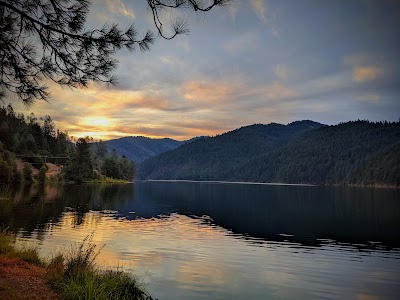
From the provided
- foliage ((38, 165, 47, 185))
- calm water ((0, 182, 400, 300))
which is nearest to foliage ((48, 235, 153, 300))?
Result: calm water ((0, 182, 400, 300))

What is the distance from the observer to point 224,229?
4531 centimetres

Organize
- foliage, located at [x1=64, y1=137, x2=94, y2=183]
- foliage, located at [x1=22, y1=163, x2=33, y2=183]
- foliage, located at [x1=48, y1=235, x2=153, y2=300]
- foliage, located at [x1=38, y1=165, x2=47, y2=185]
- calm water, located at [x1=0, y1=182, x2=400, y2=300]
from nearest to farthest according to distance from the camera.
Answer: foliage, located at [x1=48, y1=235, x2=153, y2=300] < calm water, located at [x1=0, y1=182, x2=400, y2=300] < foliage, located at [x1=22, y1=163, x2=33, y2=183] < foliage, located at [x1=38, y1=165, x2=47, y2=185] < foliage, located at [x1=64, y1=137, x2=94, y2=183]

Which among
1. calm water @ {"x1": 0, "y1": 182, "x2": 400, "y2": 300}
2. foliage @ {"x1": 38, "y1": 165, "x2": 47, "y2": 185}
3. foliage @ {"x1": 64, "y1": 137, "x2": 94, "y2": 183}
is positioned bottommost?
calm water @ {"x1": 0, "y1": 182, "x2": 400, "y2": 300}

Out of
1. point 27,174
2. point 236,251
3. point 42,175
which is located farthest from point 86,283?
point 42,175

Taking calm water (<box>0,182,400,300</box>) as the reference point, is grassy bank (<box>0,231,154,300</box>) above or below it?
above

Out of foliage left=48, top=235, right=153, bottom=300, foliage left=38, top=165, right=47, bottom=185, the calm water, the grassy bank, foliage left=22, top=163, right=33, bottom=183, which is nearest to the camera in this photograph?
the grassy bank

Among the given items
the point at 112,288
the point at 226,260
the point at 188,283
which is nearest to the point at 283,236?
the point at 226,260

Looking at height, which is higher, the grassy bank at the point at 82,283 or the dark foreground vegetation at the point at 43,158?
the dark foreground vegetation at the point at 43,158

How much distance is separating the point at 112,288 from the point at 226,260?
14.2 m

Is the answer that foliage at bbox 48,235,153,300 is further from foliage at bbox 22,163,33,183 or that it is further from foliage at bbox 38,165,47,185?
foliage at bbox 38,165,47,185

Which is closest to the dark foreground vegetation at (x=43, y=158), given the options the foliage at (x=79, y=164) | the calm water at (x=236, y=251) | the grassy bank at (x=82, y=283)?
the foliage at (x=79, y=164)

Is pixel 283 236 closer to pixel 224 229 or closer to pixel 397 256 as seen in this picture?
pixel 224 229

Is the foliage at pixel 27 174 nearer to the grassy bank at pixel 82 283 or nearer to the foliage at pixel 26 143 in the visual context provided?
the foliage at pixel 26 143

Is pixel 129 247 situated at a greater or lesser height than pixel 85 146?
lesser
